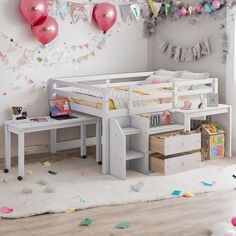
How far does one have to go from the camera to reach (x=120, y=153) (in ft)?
13.8

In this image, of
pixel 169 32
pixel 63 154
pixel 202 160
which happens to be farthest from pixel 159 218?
pixel 169 32

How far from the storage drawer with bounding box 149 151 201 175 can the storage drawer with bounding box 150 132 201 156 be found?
2.4 inches

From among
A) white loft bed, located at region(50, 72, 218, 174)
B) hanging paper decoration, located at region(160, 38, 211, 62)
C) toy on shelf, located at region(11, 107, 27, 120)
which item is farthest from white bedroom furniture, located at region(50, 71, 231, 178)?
toy on shelf, located at region(11, 107, 27, 120)

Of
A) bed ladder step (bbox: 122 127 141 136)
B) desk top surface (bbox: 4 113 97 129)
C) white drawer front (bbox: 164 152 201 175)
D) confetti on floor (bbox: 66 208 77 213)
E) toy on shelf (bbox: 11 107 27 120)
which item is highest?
toy on shelf (bbox: 11 107 27 120)

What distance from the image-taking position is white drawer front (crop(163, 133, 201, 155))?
4211mm

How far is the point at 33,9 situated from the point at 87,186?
1.71m

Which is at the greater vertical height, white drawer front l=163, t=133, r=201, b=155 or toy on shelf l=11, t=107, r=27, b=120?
toy on shelf l=11, t=107, r=27, b=120

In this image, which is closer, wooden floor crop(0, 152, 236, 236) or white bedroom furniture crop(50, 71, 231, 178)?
wooden floor crop(0, 152, 236, 236)

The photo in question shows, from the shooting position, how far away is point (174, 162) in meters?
4.30

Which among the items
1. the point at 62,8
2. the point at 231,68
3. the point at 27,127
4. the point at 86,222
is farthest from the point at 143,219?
the point at 62,8

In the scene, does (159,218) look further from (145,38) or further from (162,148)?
(145,38)

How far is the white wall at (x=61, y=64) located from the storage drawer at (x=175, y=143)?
125 cm

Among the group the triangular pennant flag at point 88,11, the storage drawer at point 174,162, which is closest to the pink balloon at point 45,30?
the triangular pennant flag at point 88,11

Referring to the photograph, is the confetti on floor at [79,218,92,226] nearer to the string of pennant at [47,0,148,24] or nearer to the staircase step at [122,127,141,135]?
the staircase step at [122,127,141,135]
